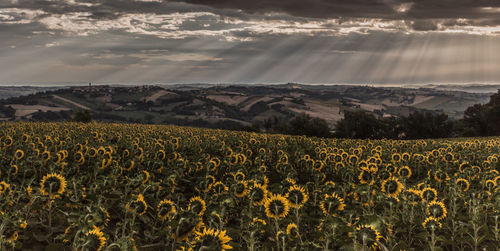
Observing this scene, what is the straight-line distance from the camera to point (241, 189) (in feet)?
24.5

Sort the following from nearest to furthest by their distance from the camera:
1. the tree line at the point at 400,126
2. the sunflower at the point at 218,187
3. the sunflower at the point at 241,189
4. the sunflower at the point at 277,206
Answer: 1. the sunflower at the point at 277,206
2. the sunflower at the point at 241,189
3. the sunflower at the point at 218,187
4. the tree line at the point at 400,126

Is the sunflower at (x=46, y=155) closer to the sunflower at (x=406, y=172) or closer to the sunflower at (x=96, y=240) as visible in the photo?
the sunflower at (x=96, y=240)

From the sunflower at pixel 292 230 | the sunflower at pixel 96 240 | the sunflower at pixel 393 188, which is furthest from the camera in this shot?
the sunflower at pixel 393 188

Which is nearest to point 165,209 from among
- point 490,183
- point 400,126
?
point 490,183

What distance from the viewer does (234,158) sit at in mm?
13086

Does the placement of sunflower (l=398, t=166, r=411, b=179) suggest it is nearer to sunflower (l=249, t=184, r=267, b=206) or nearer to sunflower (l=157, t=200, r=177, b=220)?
sunflower (l=249, t=184, r=267, b=206)

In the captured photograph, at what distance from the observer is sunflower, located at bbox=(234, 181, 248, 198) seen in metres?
7.41

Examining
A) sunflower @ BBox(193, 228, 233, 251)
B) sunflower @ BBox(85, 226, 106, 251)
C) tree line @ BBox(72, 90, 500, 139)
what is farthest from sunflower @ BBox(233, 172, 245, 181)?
tree line @ BBox(72, 90, 500, 139)

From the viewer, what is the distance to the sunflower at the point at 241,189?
741 centimetres

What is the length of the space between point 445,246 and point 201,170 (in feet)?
23.5

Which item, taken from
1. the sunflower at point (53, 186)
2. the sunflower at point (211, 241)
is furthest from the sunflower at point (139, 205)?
the sunflower at point (211, 241)

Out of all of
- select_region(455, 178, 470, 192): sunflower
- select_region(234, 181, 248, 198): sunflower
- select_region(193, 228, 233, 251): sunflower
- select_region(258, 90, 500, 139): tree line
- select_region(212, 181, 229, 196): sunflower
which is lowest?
select_region(258, 90, 500, 139): tree line

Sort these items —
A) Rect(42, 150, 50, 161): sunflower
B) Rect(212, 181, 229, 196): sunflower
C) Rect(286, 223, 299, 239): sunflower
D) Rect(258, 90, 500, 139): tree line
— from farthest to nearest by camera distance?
1. Rect(258, 90, 500, 139): tree line
2. Rect(42, 150, 50, 161): sunflower
3. Rect(212, 181, 229, 196): sunflower
4. Rect(286, 223, 299, 239): sunflower

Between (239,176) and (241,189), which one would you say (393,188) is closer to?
(241,189)
